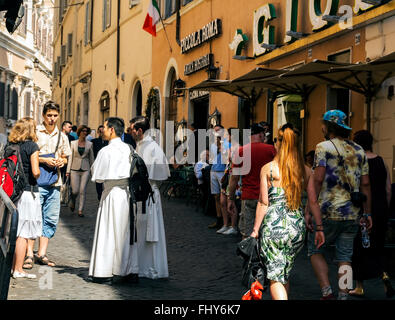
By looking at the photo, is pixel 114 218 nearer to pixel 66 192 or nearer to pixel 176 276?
pixel 176 276

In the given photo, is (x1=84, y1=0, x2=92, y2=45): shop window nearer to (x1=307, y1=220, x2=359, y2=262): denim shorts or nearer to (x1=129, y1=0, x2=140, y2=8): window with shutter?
(x1=129, y1=0, x2=140, y2=8): window with shutter

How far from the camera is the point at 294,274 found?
7.98 meters

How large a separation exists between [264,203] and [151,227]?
2.37 meters

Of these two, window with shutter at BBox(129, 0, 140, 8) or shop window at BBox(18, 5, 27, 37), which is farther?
shop window at BBox(18, 5, 27, 37)

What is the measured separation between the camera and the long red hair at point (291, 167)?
548cm

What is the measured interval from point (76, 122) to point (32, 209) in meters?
30.8

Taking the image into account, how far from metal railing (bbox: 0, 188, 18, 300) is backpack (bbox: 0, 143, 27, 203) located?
2337 millimetres

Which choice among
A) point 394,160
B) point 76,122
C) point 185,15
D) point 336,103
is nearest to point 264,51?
point 336,103

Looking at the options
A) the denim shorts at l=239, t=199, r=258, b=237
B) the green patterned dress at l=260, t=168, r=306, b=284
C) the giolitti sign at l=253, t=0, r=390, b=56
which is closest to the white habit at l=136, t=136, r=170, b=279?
→ the denim shorts at l=239, t=199, r=258, b=237

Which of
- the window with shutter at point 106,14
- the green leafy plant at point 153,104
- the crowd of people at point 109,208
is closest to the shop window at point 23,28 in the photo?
the window with shutter at point 106,14

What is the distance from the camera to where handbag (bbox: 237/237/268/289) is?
5293 mm

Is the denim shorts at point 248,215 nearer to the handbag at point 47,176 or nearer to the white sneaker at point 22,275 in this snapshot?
the handbag at point 47,176

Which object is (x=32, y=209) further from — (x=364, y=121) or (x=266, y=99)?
(x=266, y=99)

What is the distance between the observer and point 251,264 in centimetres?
533
